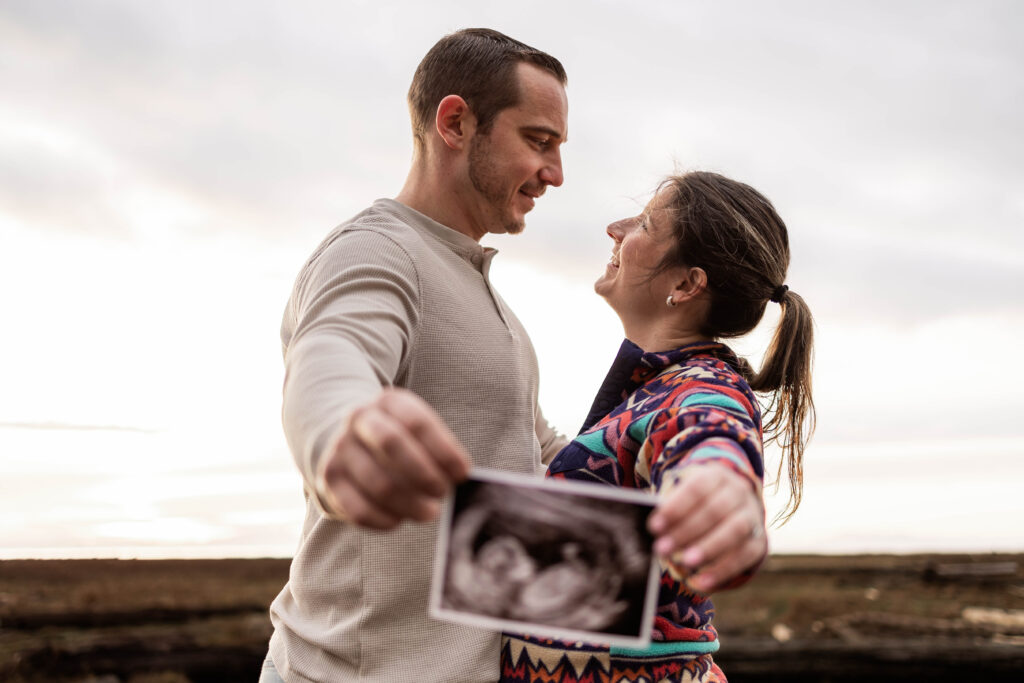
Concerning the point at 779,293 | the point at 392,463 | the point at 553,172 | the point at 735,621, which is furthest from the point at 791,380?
the point at 735,621

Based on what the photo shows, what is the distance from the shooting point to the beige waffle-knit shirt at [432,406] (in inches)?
79.0

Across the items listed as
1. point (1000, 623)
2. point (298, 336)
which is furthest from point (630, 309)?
point (1000, 623)

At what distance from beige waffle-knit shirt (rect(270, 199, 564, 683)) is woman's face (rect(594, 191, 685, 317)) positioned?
442 millimetres

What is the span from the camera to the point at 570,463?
2305mm

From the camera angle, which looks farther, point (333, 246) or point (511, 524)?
point (333, 246)

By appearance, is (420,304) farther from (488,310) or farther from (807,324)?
(807,324)

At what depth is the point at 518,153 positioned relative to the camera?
Result: 10.3 ft

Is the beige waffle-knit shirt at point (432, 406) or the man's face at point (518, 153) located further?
the man's face at point (518, 153)

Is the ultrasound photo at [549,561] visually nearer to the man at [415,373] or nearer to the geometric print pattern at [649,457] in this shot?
the man at [415,373]

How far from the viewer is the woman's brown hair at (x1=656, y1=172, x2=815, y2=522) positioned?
267cm

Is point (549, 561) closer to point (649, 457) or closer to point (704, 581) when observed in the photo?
point (704, 581)

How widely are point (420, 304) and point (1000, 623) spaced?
2260 cm

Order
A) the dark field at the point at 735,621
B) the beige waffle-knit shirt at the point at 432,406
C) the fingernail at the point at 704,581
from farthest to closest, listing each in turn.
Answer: the dark field at the point at 735,621 → the beige waffle-knit shirt at the point at 432,406 → the fingernail at the point at 704,581

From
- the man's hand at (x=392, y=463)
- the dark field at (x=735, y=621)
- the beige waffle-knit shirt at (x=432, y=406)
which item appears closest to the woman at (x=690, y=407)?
the beige waffle-knit shirt at (x=432, y=406)
